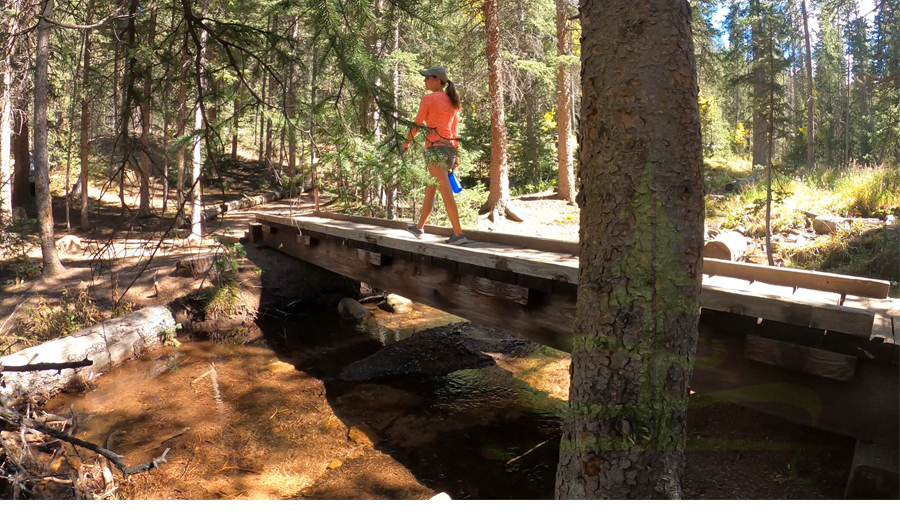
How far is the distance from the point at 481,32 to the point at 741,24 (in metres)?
6.21

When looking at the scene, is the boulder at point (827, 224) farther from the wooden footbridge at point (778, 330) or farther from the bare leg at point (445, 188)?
the bare leg at point (445, 188)

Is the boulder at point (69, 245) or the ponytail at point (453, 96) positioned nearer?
the ponytail at point (453, 96)

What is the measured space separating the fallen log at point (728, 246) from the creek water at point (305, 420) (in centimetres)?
309

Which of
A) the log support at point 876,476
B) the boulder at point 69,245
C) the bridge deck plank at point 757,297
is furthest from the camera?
the boulder at point 69,245

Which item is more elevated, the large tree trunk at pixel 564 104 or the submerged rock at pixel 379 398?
the large tree trunk at pixel 564 104

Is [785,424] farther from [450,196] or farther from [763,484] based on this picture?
[450,196]

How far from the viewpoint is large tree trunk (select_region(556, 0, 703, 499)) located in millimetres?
1794

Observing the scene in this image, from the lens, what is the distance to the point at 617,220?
6.04ft

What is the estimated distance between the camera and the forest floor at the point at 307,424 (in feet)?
12.1

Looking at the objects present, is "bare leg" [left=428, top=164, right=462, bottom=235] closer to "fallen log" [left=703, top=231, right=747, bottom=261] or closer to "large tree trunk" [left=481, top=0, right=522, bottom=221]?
"fallen log" [left=703, top=231, right=747, bottom=261]

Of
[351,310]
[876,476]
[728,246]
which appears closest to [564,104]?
[728,246]

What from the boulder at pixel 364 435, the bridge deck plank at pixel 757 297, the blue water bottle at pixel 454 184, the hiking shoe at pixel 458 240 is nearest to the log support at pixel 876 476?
the bridge deck plank at pixel 757 297

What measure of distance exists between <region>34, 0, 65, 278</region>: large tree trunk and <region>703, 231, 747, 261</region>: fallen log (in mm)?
10393

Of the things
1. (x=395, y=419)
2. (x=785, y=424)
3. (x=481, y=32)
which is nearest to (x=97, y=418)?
(x=395, y=419)
